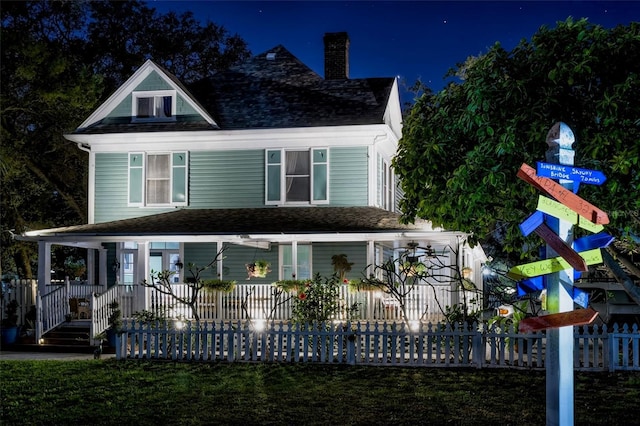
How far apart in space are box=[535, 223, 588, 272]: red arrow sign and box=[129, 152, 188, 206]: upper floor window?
1759 centimetres

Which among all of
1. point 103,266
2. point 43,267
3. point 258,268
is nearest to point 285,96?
point 258,268

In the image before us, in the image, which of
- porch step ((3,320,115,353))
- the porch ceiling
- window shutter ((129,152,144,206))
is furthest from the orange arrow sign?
window shutter ((129,152,144,206))

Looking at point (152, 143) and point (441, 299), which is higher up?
point (152, 143)

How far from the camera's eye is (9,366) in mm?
14453

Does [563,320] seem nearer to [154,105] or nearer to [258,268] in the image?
[258,268]

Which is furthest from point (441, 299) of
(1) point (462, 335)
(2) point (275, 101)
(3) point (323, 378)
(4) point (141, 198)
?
(4) point (141, 198)

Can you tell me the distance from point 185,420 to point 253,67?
17.8m

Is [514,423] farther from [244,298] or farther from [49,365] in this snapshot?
[244,298]

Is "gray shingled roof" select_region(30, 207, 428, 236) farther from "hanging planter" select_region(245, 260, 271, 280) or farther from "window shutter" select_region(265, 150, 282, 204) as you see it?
"hanging planter" select_region(245, 260, 271, 280)

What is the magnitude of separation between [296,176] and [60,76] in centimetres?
1202

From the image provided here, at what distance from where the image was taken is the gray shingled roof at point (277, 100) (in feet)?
70.9

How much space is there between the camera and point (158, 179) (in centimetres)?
2234

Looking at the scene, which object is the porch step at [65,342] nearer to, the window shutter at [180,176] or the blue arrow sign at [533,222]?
the window shutter at [180,176]

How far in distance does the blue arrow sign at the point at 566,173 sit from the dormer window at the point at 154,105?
17.9 m
